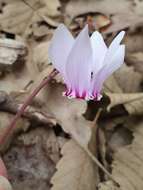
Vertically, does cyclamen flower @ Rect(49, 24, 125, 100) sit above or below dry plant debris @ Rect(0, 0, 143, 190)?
above

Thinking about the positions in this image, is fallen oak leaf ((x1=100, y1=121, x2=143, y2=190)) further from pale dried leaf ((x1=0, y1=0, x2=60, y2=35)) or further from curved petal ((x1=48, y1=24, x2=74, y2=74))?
pale dried leaf ((x1=0, y1=0, x2=60, y2=35))

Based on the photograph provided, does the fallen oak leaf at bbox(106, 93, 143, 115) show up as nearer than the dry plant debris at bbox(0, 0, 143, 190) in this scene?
No

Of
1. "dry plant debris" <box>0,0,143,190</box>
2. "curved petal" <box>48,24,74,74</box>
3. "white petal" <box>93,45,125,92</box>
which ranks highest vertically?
"curved petal" <box>48,24,74,74</box>

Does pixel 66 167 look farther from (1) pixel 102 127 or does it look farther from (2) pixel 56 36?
(2) pixel 56 36

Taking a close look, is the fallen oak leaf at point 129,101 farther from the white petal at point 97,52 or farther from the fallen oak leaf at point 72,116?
the white petal at point 97,52

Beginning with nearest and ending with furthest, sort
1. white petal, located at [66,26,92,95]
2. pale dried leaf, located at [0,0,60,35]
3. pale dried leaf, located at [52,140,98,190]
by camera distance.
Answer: white petal, located at [66,26,92,95]
pale dried leaf, located at [52,140,98,190]
pale dried leaf, located at [0,0,60,35]

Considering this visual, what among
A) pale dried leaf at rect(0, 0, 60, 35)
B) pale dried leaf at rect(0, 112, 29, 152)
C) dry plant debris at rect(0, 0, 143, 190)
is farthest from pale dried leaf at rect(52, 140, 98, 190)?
pale dried leaf at rect(0, 0, 60, 35)

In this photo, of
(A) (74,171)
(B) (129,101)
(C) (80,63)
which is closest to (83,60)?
(C) (80,63)
